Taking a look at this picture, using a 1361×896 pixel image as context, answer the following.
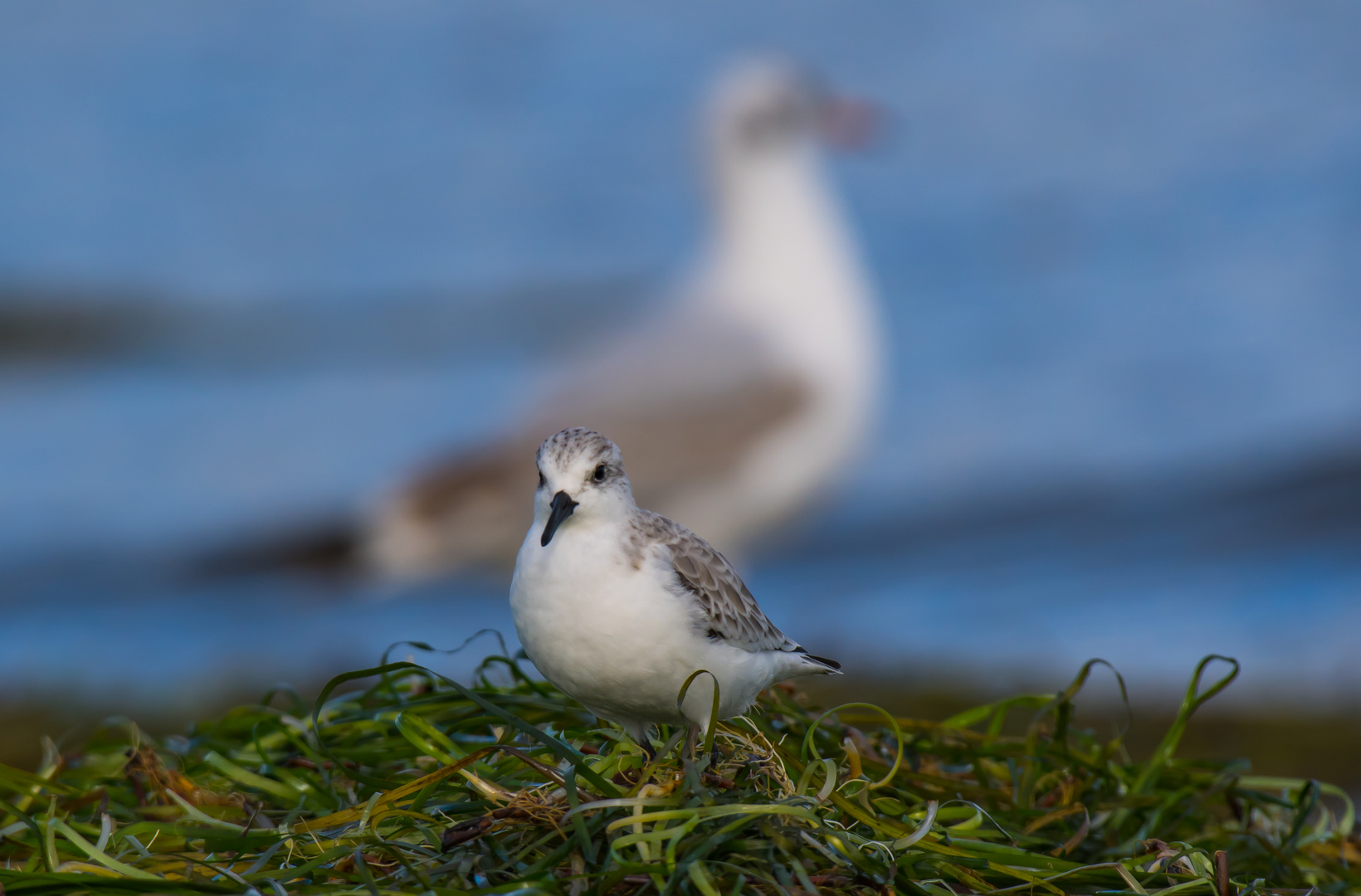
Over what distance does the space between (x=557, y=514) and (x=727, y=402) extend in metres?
5.63

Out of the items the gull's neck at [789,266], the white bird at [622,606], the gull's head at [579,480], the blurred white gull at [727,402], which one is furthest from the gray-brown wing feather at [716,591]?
the gull's neck at [789,266]

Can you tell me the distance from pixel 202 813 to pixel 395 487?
5435 mm

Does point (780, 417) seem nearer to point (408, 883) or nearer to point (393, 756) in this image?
point (393, 756)

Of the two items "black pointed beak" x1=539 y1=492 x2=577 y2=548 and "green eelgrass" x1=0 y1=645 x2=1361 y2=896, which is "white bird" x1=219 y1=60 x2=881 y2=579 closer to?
"green eelgrass" x1=0 y1=645 x2=1361 y2=896

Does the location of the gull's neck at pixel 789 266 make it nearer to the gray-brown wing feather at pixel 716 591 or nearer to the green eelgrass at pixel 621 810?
the green eelgrass at pixel 621 810

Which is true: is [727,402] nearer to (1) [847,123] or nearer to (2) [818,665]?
(1) [847,123]

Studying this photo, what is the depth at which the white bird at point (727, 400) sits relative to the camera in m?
8.89

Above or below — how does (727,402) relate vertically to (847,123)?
below

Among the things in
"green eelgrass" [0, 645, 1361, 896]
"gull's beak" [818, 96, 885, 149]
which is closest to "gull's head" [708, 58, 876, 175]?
"gull's beak" [818, 96, 885, 149]

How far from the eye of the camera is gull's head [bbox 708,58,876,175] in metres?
10.2

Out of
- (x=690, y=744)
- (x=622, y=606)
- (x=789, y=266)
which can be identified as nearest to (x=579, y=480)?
(x=622, y=606)

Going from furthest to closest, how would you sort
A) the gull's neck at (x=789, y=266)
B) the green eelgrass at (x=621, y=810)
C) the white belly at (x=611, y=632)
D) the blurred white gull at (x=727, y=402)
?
the gull's neck at (x=789, y=266), the blurred white gull at (x=727, y=402), the white belly at (x=611, y=632), the green eelgrass at (x=621, y=810)

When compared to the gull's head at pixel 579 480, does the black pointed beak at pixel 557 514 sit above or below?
below

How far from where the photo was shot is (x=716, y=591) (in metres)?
3.74
